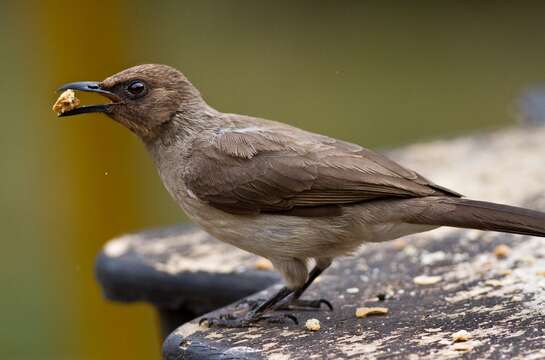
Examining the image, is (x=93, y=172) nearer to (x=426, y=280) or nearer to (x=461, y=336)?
(x=426, y=280)

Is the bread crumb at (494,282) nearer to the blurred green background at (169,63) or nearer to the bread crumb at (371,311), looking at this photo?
the bread crumb at (371,311)

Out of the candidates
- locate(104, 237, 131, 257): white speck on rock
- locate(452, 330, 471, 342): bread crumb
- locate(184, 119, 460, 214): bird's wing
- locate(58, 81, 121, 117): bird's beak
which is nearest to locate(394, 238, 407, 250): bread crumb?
locate(184, 119, 460, 214): bird's wing

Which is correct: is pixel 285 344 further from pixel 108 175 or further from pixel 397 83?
pixel 397 83

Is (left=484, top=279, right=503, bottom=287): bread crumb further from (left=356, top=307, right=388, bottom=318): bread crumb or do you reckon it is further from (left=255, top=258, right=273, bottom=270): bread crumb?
(left=255, top=258, right=273, bottom=270): bread crumb

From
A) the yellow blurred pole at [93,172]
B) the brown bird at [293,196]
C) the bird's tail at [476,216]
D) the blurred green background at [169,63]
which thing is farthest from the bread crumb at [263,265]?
the yellow blurred pole at [93,172]

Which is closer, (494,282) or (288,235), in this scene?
(288,235)

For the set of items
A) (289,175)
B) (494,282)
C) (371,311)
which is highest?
(289,175)

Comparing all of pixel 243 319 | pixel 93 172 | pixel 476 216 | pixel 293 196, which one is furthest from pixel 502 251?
pixel 93 172

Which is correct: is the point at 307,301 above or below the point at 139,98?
below
